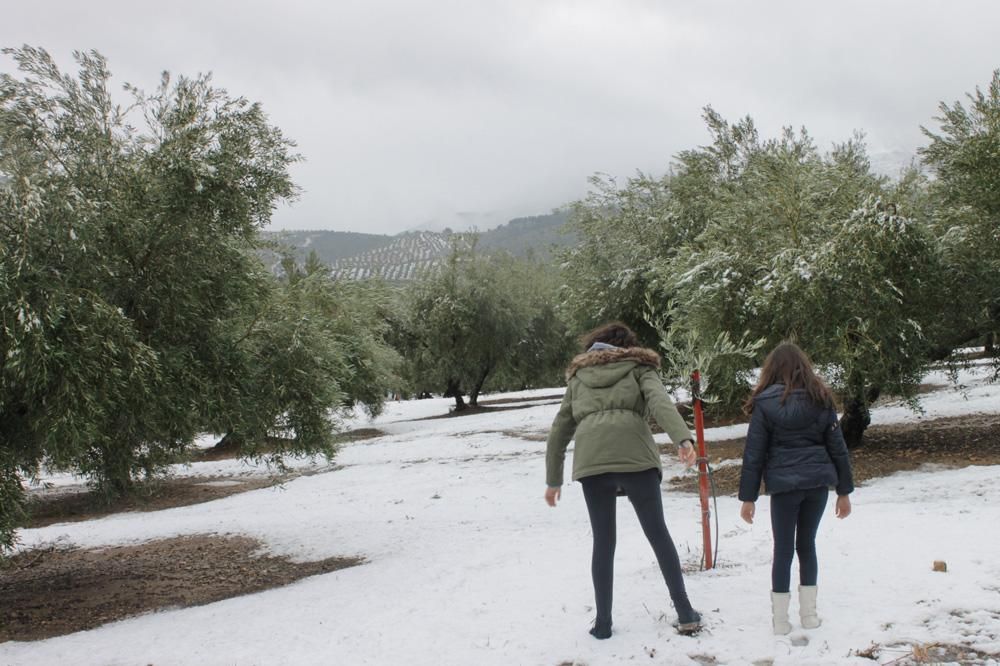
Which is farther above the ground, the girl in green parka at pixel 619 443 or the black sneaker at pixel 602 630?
the girl in green parka at pixel 619 443

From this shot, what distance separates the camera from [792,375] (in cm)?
459

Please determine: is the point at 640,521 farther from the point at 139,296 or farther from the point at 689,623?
the point at 139,296

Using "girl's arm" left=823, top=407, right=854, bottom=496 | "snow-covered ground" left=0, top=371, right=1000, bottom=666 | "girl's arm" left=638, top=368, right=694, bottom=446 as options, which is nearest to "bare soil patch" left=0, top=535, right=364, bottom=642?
"snow-covered ground" left=0, top=371, right=1000, bottom=666

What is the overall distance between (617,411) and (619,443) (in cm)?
21

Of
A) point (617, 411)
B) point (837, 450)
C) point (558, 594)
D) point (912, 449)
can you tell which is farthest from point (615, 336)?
point (912, 449)

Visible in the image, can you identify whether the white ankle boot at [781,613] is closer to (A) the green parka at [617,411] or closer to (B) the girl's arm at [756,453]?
(B) the girl's arm at [756,453]

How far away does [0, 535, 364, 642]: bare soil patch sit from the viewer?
840 centimetres

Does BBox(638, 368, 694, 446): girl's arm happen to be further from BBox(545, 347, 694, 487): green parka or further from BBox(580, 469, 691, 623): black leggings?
BBox(580, 469, 691, 623): black leggings

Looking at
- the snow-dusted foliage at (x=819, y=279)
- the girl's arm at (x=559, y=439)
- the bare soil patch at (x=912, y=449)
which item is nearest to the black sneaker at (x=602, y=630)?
the girl's arm at (x=559, y=439)

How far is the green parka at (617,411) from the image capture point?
4621mm

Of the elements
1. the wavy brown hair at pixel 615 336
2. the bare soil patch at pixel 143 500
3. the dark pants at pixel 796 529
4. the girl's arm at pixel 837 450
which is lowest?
the bare soil patch at pixel 143 500

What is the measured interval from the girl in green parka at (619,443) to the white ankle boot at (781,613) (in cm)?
49

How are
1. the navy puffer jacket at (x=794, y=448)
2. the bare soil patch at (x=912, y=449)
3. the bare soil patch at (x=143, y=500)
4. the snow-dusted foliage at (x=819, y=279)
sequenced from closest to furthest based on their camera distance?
the navy puffer jacket at (x=794, y=448)
the snow-dusted foliage at (x=819, y=279)
the bare soil patch at (x=912, y=449)
the bare soil patch at (x=143, y=500)

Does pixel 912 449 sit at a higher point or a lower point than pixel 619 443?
lower
